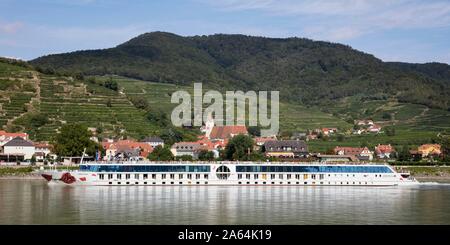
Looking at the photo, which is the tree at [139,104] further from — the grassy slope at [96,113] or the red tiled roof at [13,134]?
the red tiled roof at [13,134]

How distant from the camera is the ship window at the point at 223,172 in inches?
1982

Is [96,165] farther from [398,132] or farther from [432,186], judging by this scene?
[398,132]

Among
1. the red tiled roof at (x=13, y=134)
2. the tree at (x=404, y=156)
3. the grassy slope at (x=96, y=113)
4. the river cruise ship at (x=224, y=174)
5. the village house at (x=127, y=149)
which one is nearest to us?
the river cruise ship at (x=224, y=174)

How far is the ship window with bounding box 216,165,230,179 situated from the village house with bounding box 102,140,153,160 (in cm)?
2679

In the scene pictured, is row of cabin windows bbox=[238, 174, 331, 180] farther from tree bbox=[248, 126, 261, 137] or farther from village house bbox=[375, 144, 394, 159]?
tree bbox=[248, 126, 261, 137]

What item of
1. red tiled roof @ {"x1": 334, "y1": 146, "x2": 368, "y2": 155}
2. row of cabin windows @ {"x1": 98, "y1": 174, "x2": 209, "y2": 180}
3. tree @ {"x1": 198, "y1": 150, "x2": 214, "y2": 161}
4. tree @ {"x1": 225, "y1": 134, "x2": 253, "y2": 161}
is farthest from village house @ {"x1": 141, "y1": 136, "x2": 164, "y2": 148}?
row of cabin windows @ {"x1": 98, "y1": 174, "x2": 209, "y2": 180}

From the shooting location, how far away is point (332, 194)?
1698 inches

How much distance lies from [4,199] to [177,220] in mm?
12819

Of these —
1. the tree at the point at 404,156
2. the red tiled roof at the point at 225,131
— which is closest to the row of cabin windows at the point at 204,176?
the tree at the point at 404,156

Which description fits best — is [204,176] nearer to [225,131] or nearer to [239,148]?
[239,148]

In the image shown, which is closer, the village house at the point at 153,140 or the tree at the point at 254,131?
the village house at the point at 153,140

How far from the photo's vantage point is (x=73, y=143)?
6988 cm

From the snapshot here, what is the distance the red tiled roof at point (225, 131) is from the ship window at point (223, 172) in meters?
50.9

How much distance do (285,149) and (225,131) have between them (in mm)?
19637
